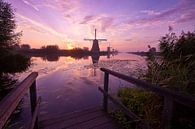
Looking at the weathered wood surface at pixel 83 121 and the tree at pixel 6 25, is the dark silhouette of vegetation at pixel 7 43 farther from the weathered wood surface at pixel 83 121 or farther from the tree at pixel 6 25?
the weathered wood surface at pixel 83 121

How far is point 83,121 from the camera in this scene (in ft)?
12.3

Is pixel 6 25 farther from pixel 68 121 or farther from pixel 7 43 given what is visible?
pixel 68 121

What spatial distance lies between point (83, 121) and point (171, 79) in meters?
2.24

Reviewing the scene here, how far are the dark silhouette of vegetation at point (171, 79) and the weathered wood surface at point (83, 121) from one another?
450mm

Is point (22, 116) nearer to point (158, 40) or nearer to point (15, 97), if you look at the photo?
point (15, 97)

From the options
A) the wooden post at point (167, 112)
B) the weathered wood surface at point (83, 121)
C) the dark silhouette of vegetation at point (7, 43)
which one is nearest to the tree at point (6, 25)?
the dark silhouette of vegetation at point (7, 43)

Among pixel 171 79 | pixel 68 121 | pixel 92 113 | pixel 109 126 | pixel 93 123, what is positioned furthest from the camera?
pixel 92 113

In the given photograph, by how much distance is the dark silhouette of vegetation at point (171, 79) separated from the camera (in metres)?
2.64

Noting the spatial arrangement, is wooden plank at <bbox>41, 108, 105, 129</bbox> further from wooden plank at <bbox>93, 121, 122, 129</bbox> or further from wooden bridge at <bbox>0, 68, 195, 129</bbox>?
wooden plank at <bbox>93, 121, 122, 129</bbox>

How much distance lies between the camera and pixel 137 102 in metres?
4.12

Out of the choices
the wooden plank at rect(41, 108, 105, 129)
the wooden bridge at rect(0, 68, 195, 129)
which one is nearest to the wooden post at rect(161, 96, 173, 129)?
the wooden bridge at rect(0, 68, 195, 129)

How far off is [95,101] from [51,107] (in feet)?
7.29

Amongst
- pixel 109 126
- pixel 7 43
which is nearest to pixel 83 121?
pixel 109 126

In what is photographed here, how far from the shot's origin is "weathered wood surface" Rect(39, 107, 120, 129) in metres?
3.53
